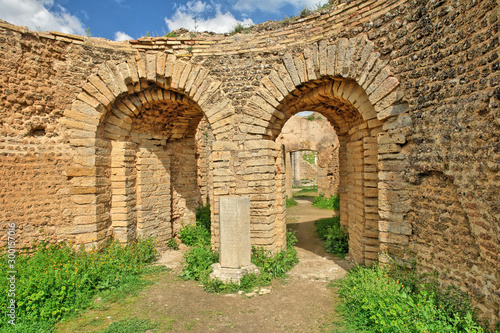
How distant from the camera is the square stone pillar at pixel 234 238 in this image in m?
5.46

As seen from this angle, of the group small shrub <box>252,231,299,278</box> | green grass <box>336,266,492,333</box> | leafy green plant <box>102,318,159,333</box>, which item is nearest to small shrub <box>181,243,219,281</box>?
small shrub <box>252,231,299,278</box>

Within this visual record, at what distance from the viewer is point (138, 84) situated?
6.73 meters

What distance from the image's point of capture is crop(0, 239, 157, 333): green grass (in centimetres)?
431

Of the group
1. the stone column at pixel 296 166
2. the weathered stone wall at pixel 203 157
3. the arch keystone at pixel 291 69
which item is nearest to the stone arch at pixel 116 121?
the arch keystone at pixel 291 69

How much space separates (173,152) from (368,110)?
17.7 ft

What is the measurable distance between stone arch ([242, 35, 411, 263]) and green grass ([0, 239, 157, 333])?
3.42 m

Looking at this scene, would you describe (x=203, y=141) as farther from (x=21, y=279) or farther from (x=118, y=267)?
(x=21, y=279)

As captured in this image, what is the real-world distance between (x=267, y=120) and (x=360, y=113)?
189 centimetres

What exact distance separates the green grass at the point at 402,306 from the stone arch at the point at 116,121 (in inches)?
159

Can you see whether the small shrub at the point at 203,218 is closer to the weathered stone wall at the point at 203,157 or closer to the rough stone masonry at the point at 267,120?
the weathered stone wall at the point at 203,157

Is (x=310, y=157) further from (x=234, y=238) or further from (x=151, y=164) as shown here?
(x=234, y=238)

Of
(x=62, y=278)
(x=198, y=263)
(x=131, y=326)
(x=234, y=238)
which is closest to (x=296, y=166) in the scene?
(x=198, y=263)

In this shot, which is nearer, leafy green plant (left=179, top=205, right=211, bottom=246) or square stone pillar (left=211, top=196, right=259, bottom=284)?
square stone pillar (left=211, top=196, right=259, bottom=284)

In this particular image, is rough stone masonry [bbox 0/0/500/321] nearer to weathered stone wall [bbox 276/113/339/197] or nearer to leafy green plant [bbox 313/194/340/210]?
leafy green plant [bbox 313/194/340/210]
